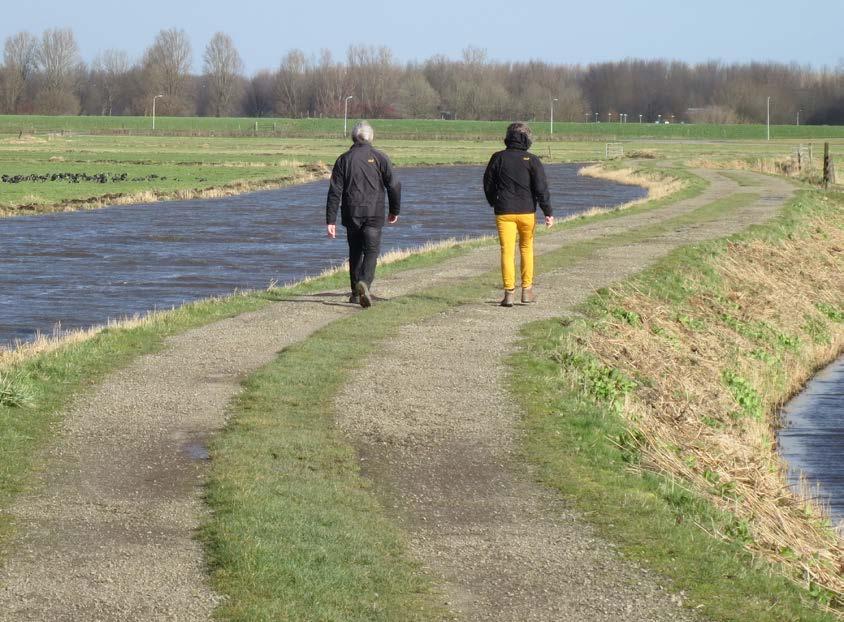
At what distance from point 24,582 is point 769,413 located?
12.3 m

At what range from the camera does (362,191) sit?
1588 cm

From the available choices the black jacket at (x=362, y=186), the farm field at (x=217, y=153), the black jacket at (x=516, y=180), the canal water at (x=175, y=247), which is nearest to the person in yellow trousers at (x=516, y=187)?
the black jacket at (x=516, y=180)

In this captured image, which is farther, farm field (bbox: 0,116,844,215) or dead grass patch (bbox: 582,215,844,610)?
farm field (bbox: 0,116,844,215)

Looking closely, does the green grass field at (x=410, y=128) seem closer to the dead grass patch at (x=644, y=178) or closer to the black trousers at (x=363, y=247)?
the dead grass patch at (x=644, y=178)

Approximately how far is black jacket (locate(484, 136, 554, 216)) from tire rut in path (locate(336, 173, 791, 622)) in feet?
5.02

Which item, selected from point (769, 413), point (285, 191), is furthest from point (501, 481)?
point (285, 191)

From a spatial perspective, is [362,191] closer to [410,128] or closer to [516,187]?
[516,187]

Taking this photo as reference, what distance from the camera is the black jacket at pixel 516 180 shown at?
15789 millimetres

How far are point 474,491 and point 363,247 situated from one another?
773 centimetres

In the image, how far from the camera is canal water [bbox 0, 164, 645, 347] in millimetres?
24375

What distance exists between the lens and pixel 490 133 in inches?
6594

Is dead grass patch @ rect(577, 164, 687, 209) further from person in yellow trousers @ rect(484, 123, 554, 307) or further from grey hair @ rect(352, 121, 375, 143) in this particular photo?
grey hair @ rect(352, 121, 375, 143)

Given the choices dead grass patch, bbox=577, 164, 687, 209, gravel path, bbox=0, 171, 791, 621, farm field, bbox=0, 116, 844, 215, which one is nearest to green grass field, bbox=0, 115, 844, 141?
farm field, bbox=0, 116, 844, 215

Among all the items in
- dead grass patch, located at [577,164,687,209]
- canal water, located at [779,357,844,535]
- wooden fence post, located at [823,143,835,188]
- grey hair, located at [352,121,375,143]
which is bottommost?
canal water, located at [779,357,844,535]
